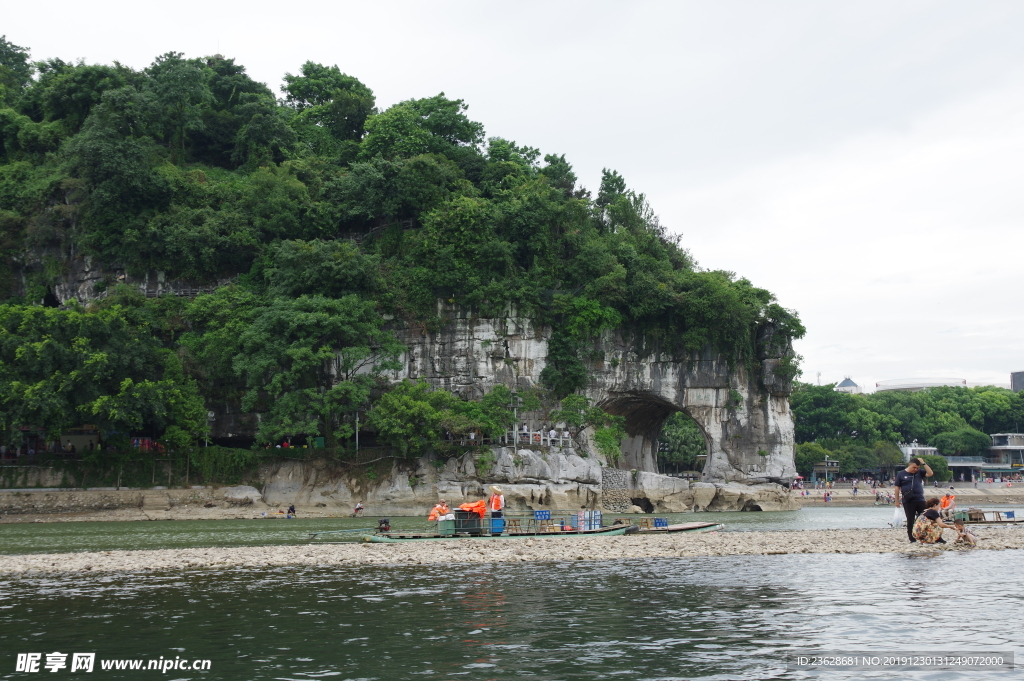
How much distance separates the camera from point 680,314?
172 feet

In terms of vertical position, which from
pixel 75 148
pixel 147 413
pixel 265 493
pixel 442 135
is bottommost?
pixel 265 493

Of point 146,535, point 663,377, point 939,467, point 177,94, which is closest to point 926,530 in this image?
point 146,535

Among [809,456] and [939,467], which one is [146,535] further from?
[939,467]

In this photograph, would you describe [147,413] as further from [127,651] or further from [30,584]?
[127,651]

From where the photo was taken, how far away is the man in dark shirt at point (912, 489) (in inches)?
674

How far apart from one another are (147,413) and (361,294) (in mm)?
12797

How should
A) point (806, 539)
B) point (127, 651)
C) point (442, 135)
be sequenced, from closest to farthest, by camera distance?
point (127, 651) → point (806, 539) → point (442, 135)

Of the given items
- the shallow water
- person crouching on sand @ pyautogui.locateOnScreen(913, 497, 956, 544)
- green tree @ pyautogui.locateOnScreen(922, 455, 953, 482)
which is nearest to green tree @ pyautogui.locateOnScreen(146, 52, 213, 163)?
the shallow water

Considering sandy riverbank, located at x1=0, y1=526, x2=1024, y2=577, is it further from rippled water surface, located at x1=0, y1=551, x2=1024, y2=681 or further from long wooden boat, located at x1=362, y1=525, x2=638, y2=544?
rippled water surface, located at x1=0, y1=551, x2=1024, y2=681

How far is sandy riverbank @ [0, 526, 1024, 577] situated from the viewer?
19.4 metres

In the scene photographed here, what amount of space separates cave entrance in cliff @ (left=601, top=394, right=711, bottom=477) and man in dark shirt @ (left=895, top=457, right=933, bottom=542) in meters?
34.9

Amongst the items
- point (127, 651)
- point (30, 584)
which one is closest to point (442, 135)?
point (30, 584)

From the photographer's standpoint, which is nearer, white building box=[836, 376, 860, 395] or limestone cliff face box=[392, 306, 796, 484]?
limestone cliff face box=[392, 306, 796, 484]

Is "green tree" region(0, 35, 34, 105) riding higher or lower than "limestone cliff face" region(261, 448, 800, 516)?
higher
